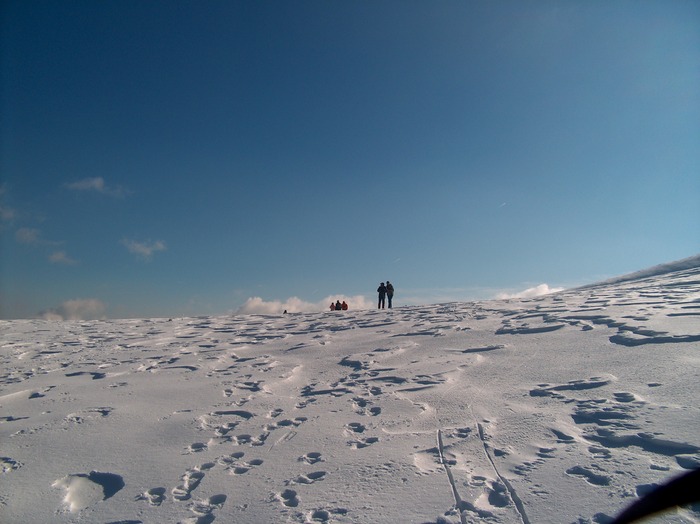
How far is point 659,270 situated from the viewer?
21.7 metres

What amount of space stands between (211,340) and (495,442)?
965 cm

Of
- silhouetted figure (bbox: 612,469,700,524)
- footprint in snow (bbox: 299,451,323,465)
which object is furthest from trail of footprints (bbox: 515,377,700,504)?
footprint in snow (bbox: 299,451,323,465)

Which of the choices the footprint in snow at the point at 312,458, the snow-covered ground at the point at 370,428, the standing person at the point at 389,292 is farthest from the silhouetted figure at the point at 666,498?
the standing person at the point at 389,292

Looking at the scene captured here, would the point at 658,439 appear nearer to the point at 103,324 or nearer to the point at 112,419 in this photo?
the point at 112,419

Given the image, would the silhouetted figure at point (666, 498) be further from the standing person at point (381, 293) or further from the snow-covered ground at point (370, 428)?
the standing person at point (381, 293)

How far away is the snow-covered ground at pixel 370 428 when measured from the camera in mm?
3936

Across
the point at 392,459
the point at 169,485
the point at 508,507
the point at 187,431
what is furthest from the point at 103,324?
the point at 508,507

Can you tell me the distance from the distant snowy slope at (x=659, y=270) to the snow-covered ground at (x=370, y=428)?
12.5 m

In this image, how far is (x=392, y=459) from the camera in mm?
4676

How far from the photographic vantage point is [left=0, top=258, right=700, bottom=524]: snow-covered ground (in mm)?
3936

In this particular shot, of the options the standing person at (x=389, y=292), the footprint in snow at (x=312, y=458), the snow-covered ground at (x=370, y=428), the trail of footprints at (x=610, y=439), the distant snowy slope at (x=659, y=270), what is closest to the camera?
the snow-covered ground at (x=370, y=428)

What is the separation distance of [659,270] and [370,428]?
2282 cm

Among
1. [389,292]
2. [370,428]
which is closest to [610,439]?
[370,428]

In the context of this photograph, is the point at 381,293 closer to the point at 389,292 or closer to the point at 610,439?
the point at 389,292
